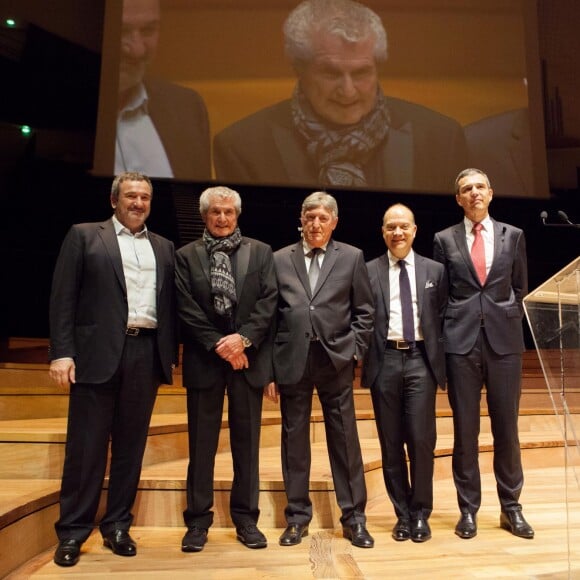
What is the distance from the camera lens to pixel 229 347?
2.27m

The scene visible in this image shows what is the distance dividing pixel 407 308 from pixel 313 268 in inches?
15.9

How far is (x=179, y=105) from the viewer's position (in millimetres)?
5004

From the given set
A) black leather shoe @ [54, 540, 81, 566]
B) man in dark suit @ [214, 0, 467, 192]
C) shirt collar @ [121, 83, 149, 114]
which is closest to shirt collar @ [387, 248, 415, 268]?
black leather shoe @ [54, 540, 81, 566]

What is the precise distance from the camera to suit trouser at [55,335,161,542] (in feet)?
7.15

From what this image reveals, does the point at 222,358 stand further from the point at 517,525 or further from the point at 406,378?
the point at 517,525

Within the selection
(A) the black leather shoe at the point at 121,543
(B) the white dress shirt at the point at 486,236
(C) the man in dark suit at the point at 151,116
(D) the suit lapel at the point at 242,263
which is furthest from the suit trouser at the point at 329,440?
(C) the man in dark suit at the point at 151,116

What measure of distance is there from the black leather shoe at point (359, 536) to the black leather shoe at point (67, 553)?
3.16 ft

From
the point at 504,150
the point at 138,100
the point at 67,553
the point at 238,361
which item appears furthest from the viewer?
the point at 504,150

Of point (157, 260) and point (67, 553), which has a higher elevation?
point (157, 260)

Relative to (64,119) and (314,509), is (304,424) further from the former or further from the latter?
(64,119)

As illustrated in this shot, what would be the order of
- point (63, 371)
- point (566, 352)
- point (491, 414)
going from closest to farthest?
point (566, 352)
point (63, 371)
point (491, 414)

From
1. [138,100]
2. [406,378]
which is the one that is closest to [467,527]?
[406,378]

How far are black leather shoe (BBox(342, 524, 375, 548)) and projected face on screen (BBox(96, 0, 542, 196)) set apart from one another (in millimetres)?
3187

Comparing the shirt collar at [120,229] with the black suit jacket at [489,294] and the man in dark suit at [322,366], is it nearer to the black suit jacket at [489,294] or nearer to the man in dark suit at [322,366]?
the man in dark suit at [322,366]
